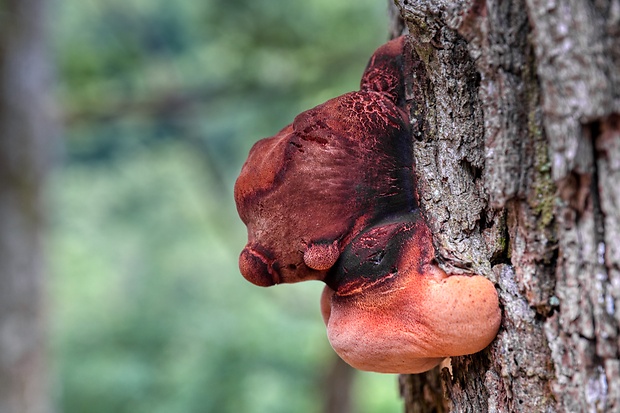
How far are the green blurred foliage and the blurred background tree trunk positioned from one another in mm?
368

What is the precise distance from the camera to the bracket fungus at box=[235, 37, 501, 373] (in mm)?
1010

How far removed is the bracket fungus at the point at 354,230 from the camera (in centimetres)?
101

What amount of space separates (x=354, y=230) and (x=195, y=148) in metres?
7.35

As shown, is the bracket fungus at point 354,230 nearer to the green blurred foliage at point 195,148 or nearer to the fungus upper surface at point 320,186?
the fungus upper surface at point 320,186

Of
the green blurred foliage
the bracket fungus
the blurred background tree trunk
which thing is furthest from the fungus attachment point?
the blurred background tree trunk

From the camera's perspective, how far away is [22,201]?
4.04 meters

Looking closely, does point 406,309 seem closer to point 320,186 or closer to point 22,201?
point 320,186

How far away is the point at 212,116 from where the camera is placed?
7.48m

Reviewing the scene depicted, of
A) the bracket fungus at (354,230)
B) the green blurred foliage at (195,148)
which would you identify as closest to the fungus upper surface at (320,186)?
the bracket fungus at (354,230)

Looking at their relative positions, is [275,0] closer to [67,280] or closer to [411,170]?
[411,170]

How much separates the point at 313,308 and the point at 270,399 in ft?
4.57

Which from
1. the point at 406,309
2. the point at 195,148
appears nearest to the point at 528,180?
the point at 406,309

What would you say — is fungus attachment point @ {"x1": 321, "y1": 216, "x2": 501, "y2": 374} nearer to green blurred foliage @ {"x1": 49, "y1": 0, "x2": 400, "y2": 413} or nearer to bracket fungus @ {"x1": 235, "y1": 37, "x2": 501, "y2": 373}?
bracket fungus @ {"x1": 235, "y1": 37, "x2": 501, "y2": 373}

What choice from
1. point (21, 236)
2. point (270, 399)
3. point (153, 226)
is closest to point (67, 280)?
point (153, 226)
